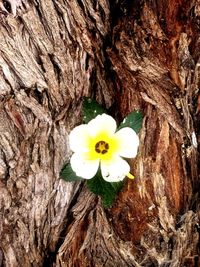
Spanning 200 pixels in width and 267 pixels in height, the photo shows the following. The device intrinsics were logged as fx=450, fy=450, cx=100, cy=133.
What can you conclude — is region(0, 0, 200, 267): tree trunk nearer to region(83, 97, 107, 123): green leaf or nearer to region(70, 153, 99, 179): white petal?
region(83, 97, 107, 123): green leaf

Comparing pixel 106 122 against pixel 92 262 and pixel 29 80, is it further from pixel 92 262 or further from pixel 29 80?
pixel 92 262

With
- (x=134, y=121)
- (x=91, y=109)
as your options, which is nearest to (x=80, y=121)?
(x=91, y=109)

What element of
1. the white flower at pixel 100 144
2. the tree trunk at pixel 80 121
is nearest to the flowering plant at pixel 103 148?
the white flower at pixel 100 144

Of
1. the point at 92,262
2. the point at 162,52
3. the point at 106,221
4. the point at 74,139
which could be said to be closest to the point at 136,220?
the point at 106,221

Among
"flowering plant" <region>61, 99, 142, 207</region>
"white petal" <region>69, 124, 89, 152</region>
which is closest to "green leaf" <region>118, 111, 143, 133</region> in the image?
"flowering plant" <region>61, 99, 142, 207</region>

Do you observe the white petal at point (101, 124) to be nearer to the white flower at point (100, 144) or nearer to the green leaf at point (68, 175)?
the white flower at point (100, 144)

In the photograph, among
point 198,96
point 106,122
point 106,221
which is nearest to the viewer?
point 106,122
